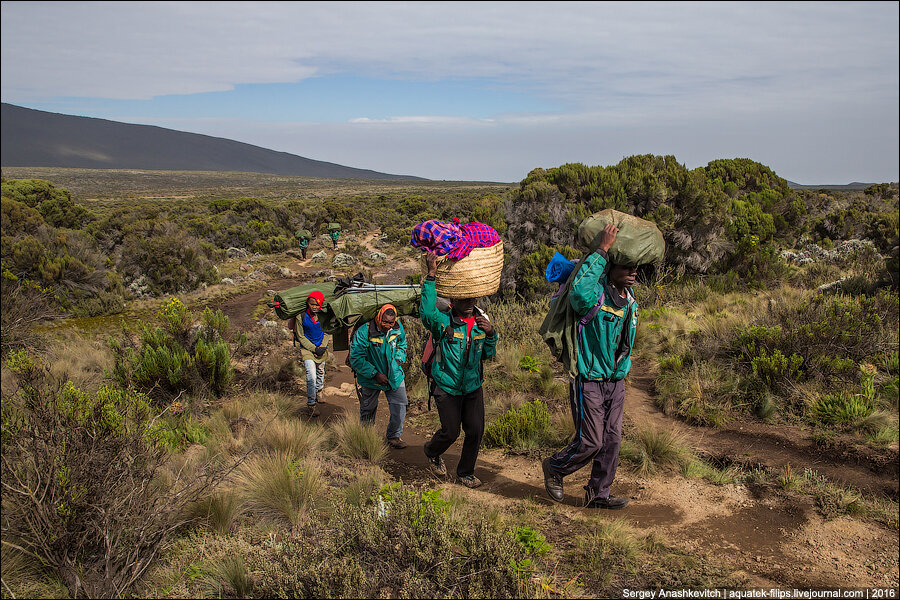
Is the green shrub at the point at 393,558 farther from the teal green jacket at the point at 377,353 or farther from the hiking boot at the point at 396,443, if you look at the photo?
the hiking boot at the point at 396,443

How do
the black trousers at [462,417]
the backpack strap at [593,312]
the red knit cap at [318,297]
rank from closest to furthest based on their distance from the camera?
the backpack strap at [593,312], the black trousers at [462,417], the red knit cap at [318,297]

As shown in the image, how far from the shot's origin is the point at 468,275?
359 centimetres

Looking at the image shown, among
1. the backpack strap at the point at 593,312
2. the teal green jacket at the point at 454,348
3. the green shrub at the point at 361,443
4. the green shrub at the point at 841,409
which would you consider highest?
the backpack strap at the point at 593,312

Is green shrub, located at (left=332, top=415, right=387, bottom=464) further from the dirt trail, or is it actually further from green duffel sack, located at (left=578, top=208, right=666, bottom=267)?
green duffel sack, located at (left=578, top=208, right=666, bottom=267)

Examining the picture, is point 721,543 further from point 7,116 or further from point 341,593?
point 7,116

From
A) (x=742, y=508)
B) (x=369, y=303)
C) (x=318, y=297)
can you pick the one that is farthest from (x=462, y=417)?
(x=318, y=297)

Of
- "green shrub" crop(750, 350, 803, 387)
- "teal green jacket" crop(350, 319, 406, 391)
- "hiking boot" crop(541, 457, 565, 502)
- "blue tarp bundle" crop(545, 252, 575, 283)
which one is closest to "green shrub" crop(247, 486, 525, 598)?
"hiking boot" crop(541, 457, 565, 502)

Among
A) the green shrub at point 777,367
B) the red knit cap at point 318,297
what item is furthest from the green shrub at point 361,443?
the green shrub at point 777,367

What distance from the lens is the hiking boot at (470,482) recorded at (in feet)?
14.0

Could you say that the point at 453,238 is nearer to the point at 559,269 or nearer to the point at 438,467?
the point at 559,269

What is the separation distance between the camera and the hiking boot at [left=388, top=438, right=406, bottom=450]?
5.41 m

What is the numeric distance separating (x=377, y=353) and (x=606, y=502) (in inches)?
99.4

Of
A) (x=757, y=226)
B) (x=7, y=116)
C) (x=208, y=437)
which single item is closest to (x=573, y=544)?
(x=208, y=437)

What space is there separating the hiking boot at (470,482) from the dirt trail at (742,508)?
64mm
